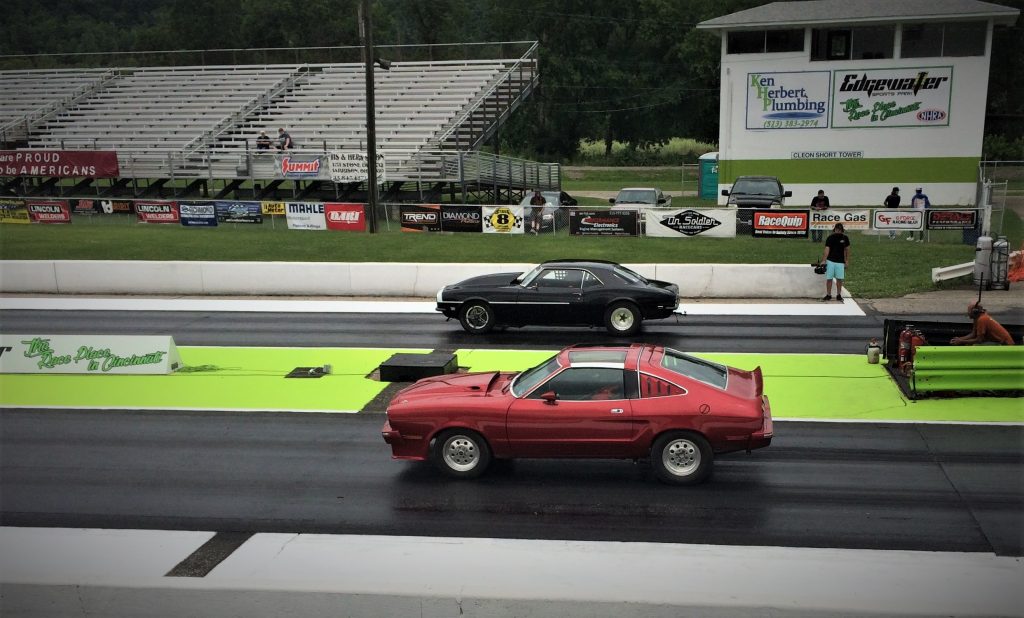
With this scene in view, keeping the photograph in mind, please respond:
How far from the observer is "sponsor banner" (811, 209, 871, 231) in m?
26.5

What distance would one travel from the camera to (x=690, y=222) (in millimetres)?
27203

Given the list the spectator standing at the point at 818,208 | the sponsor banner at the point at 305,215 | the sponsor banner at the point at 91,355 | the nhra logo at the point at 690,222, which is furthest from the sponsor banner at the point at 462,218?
the sponsor banner at the point at 91,355

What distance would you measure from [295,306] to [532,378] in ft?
40.4

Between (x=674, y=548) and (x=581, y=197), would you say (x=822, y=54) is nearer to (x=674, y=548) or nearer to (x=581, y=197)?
(x=581, y=197)

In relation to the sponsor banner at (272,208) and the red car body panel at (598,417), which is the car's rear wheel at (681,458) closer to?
the red car body panel at (598,417)

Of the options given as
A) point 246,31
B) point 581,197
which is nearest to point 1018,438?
point 581,197

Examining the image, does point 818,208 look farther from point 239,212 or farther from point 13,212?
point 13,212

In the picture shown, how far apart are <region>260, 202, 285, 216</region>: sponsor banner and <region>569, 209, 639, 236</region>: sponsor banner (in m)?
10.7

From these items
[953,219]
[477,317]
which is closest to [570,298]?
[477,317]

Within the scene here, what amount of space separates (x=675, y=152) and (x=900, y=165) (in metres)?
32.3

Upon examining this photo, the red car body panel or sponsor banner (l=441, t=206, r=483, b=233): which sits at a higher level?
sponsor banner (l=441, t=206, r=483, b=233)

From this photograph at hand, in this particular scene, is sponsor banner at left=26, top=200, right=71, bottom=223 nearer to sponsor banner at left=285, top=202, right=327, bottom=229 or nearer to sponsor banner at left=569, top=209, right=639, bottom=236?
sponsor banner at left=285, top=202, right=327, bottom=229

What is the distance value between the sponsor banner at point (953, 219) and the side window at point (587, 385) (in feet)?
66.0

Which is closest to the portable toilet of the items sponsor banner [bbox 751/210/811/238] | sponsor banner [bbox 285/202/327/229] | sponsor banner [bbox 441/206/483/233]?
sponsor banner [bbox 751/210/811/238]
